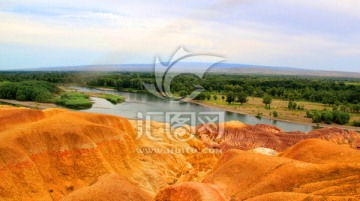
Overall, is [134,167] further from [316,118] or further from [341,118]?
[341,118]

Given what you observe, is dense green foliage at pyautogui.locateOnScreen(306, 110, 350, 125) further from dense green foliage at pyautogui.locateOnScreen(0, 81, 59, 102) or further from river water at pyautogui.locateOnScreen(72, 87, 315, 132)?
dense green foliage at pyautogui.locateOnScreen(0, 81, 59, 102)

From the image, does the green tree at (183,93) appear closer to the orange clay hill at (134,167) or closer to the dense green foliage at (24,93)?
the dense green foliage at (24,93)

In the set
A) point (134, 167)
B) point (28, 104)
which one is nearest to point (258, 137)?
point (134, 167)

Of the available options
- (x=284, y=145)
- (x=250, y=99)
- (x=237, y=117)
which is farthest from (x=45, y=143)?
(x=250, y=99)

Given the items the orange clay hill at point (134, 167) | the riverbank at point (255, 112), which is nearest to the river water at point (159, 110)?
the riverbank at point (255, 112)

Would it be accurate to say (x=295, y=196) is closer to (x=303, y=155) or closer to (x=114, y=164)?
(x=303, y=155)

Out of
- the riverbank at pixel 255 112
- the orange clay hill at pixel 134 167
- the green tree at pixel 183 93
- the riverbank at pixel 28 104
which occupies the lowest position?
the riverbank at pixel 255 112

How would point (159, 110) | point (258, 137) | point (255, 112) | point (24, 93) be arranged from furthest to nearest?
point (255, 112)
point (24, 93)
point (159, 110)
point (258, 137)

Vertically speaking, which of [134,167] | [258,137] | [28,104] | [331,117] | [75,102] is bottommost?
[331,117]
